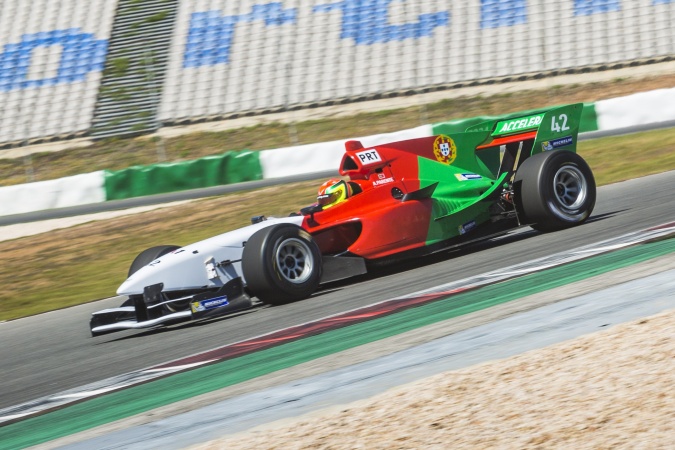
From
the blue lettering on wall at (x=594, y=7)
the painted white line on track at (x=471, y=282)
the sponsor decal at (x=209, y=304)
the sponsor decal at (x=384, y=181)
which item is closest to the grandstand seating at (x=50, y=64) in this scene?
the blue lettering on wall at (x=594, y=7)

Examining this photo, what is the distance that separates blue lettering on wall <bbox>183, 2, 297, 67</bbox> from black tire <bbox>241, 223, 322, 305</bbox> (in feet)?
74.0

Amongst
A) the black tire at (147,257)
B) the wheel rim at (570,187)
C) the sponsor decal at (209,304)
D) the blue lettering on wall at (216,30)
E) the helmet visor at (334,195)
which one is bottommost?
the sponsor decal at (209,304)

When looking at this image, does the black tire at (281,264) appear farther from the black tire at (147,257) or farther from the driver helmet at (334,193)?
the black tire at (147,257)

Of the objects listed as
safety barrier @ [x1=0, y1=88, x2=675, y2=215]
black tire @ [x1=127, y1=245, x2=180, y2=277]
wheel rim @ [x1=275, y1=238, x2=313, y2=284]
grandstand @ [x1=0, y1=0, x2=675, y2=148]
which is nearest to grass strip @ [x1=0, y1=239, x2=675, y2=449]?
wheel rim @ [x1=275, y1=238, x2=313, y2=284]

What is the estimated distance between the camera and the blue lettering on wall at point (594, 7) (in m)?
27.8

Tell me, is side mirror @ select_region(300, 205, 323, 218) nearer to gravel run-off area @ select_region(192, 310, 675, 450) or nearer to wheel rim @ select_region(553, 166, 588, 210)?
wheel rim @ select_region(553, 166, 588, 210)

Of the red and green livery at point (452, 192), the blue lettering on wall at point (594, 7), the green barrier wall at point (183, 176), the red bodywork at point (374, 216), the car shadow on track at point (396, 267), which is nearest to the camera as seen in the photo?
the car shadow on track at point (396, 267)

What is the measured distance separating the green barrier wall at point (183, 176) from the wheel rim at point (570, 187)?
1233 cm

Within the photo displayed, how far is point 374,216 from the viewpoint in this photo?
8.20m

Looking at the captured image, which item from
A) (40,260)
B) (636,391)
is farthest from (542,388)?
(40,260)

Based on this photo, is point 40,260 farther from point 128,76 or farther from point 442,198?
point 128,76

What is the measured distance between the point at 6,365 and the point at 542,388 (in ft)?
16.3

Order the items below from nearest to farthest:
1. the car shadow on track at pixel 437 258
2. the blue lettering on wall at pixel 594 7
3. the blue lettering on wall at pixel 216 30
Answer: the car shadow on track at pixel 437 258, the blue lettering on wall at pixel 594 7, the blue lettering on wall at pixel 216 30

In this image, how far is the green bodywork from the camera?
8562 mm
